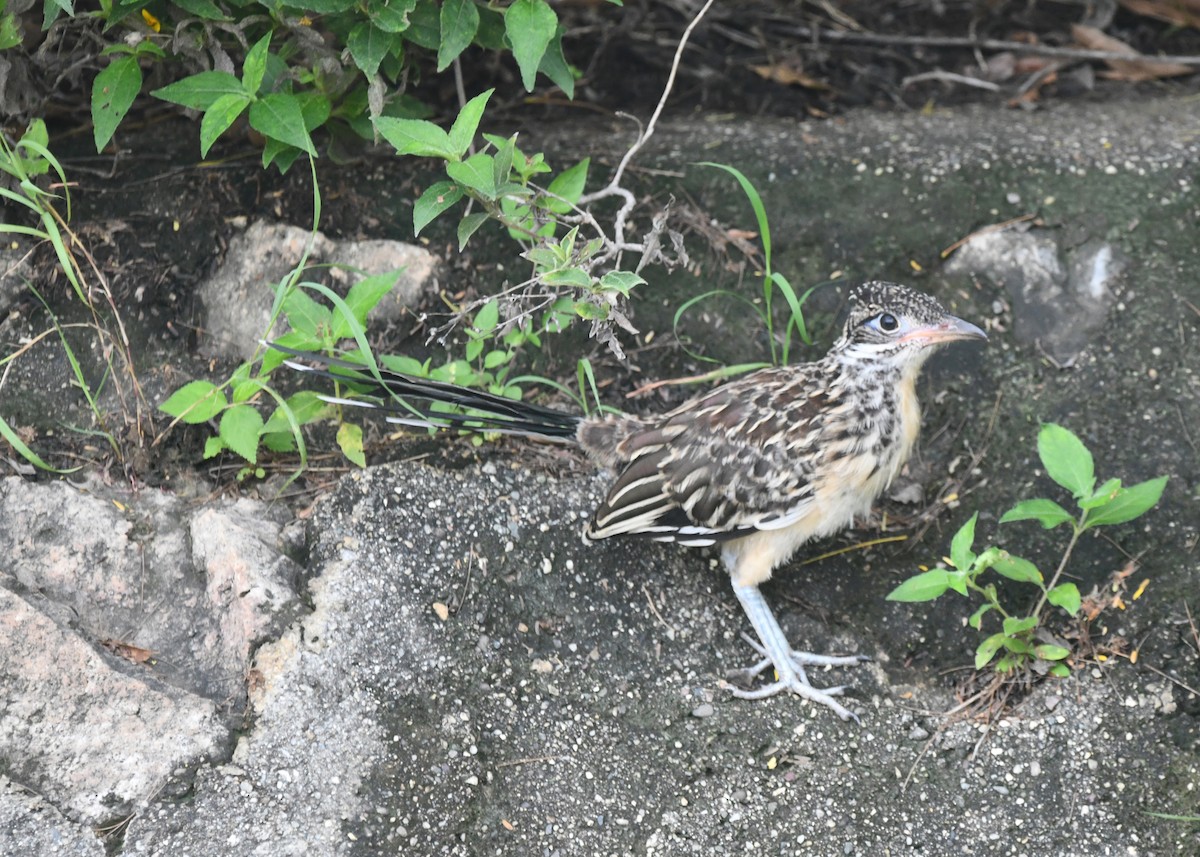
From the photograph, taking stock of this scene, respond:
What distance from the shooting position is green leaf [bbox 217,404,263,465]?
4471mm

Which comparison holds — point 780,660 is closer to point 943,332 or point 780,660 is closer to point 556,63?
point 943,332

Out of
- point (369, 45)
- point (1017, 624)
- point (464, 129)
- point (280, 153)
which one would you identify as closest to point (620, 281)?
point (464, 129)

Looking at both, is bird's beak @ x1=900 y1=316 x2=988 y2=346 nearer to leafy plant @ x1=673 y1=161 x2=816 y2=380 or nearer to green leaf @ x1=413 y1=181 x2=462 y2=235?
leafy plant @ x1=673 y1=161 x2=816 y2=380

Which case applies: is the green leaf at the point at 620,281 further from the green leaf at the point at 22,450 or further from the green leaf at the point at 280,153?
the green leaf at the point at 22,450

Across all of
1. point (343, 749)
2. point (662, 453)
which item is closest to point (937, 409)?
point (662, 453)

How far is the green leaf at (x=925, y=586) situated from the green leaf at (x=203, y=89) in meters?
2.88

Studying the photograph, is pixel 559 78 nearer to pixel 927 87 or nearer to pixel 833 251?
pixel 833 251

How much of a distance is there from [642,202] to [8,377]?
2.65 meters

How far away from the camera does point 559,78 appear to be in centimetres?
489

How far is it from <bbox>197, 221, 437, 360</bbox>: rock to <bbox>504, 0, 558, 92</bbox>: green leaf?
111 centimetres

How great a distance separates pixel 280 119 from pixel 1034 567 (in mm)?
3104

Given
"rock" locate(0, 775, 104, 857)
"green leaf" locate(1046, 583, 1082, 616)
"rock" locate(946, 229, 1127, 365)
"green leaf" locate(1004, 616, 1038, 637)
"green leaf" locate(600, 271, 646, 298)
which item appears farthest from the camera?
"rock" locate(946, 229, 1127, 365)

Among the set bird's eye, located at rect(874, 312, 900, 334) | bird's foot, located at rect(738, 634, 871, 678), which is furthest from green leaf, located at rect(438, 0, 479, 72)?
bird's foot, located at rect(738, 634, 871, 678)

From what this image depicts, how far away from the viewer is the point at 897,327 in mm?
4629
